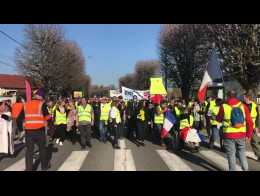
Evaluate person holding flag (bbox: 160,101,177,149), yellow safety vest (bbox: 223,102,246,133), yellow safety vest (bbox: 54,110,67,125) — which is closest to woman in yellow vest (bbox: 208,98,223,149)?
person holding flag (bbox: 160,101,177,149)

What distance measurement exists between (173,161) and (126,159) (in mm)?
1279

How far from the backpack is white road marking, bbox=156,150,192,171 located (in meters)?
1.84

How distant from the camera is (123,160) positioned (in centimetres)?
1156

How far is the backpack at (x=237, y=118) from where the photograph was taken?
8836mm

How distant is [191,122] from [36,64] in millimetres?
48499

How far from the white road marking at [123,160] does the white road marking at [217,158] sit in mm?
2126

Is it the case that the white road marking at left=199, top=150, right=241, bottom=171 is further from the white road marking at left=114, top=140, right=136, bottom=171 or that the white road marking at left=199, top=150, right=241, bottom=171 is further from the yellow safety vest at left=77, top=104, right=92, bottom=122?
the yellow safety vest at left=77, top=104, right=92, bottom=122

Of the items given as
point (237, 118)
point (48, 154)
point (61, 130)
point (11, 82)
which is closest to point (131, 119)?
point (61, 130)

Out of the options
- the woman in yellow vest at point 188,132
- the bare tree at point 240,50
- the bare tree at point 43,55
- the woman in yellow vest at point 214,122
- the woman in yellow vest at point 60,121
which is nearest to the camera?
the woman in yellow vest at point 188,132

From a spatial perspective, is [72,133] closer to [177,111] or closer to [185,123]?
[177,111]

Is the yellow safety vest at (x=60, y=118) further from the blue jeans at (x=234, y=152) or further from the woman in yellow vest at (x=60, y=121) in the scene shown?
the blue jeans at (x=234, y=152)

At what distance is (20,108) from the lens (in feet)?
48.8

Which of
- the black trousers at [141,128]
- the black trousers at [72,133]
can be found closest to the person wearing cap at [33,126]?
the black trousers at [141,128]

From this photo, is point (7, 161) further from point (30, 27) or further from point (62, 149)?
point (30, 27)
